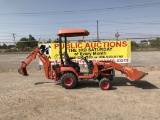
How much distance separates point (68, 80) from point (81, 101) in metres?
1.97

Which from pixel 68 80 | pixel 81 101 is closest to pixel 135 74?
pixel 68 80

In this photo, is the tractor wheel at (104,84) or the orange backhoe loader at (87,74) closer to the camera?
the tractor wheel at (104,84)

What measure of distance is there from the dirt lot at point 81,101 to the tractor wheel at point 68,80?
237 millimetres

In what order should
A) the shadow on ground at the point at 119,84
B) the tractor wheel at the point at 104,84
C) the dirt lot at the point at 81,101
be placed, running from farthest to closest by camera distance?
1. the shadow on ground at the point at 119,84
2. the tractor wheel at the point at 104,84
3. the dirt lot at the point at 81,101

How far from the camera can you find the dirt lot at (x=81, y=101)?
5.72m

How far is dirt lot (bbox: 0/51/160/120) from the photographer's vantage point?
5719 millimetres

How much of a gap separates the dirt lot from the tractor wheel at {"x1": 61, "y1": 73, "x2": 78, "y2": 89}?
0.78 ft

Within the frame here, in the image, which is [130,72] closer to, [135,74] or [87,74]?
[135,74]

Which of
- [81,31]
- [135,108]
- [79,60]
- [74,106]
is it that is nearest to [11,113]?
[74,106]

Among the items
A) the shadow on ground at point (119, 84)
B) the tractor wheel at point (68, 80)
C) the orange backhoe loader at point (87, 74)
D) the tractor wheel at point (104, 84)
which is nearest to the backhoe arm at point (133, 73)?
the orange backhoe loader at point (87, 74)

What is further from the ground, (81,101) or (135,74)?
(135,74)

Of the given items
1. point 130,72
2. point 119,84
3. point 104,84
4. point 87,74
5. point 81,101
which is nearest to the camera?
point 81,101

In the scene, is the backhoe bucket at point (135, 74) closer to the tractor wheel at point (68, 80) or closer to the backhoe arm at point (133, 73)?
the backhoe arm at point (133, 73)

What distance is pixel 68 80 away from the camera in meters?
A: 8.80
